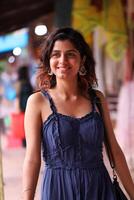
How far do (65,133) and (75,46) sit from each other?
12.5 inches

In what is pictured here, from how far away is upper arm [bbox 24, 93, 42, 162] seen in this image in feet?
5.08

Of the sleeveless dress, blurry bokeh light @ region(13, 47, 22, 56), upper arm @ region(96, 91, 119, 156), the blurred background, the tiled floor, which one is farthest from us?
the blurred background

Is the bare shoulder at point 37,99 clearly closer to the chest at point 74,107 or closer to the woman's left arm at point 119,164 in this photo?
the chest at point 74,107

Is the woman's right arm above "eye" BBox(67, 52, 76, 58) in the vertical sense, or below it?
below

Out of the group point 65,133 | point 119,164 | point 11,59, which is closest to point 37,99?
point 65,133

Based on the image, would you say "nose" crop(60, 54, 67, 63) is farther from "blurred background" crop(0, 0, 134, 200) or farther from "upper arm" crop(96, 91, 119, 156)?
"blurred background" crop(0, 0, 134, 200)

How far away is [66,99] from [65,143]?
18 centimetres

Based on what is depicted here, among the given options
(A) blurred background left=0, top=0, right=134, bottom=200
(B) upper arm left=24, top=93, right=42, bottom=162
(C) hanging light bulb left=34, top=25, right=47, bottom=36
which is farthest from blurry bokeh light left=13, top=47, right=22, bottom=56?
(B) upper arm left=24, top=93, right=42, bottom=162

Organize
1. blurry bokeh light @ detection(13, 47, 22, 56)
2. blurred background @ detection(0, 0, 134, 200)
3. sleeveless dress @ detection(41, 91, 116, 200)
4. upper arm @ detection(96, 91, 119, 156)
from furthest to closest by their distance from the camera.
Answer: blurred background @ detection(0, 0, 134, 200) < blurry bokeh light @ detection(13, 47, 22, 56) < upper arm @ detection(96, 91, 119, 156) < sleeveless dress @ detection(41, 91, 116, 200)

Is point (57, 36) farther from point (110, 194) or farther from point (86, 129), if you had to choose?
point (110, 194)

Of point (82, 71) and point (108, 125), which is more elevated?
point (82, 71)

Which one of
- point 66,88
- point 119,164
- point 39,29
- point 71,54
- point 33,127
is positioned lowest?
point 119,164

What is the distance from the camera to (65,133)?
4.95 ft

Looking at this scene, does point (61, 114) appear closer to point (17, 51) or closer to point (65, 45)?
point (65, 45)
